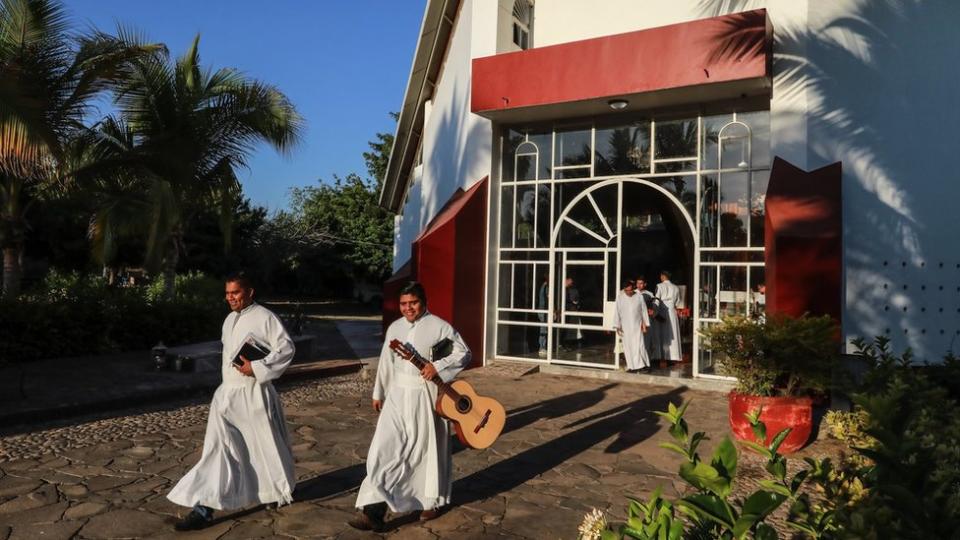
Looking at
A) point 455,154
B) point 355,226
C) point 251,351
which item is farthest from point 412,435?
point 355,226

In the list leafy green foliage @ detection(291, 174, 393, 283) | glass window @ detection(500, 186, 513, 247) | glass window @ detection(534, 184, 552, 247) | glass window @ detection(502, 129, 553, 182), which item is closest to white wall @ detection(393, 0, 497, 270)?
glass window @ detection(502, 129, 553, 182)

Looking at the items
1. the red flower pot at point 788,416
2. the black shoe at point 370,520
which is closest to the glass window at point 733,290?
the red flower pot at point 788,416

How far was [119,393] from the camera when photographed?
28.7ft

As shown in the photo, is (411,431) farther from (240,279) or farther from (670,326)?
(670,326)

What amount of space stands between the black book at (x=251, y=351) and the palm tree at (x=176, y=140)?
8324mm

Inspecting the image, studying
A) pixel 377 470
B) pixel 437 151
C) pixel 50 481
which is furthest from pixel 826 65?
pixel 50 481

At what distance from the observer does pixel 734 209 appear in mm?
10375

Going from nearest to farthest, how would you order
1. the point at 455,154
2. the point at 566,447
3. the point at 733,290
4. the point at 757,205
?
the point at 566,447 → the point at 757,205 → the point at 733,290 → the point at 455,154

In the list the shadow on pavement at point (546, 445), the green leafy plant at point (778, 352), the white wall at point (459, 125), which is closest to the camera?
the shadow on pavement at point (546, 445)

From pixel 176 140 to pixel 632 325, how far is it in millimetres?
9226

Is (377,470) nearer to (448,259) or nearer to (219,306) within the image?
(448,259)

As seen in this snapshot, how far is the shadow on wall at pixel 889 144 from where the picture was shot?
8.80 m

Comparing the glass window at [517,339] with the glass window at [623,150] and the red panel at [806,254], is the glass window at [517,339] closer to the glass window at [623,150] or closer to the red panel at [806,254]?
the glass window at [623,150]

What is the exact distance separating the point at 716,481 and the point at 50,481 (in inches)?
212
